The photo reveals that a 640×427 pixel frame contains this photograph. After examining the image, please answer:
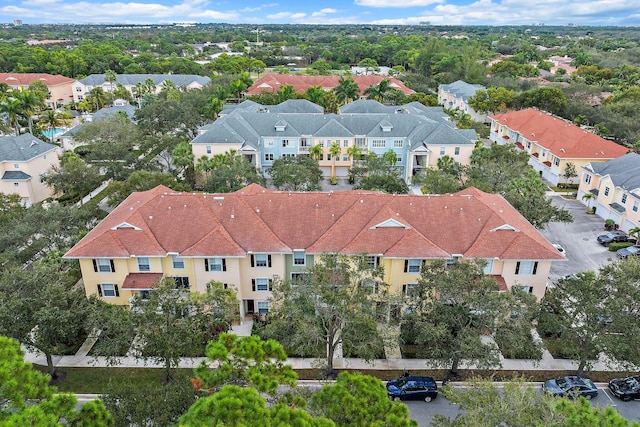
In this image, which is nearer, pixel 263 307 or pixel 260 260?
pixel 260 260

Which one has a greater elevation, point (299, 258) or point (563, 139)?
point (563, 139)

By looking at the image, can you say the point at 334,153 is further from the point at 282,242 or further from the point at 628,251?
the point at 628,251

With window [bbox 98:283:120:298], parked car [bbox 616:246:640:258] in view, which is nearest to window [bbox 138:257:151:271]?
window [bbox 98:283:120:298]

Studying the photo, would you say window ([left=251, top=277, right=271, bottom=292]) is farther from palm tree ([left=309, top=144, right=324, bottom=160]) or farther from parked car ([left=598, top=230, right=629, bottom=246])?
parked car ([left=598, top=230, right=629, bottom=246])

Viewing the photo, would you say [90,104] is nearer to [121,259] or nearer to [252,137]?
[252,137]

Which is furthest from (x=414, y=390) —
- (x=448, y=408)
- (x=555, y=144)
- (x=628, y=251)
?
(x=555, y=144)

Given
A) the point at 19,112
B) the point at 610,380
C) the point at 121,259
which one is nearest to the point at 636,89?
the point at 610,380

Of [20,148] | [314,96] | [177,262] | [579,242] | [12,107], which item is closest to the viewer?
[177,262]

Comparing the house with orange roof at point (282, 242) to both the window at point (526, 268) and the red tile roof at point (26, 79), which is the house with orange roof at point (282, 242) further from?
the red tile roof at point (26, 79)
